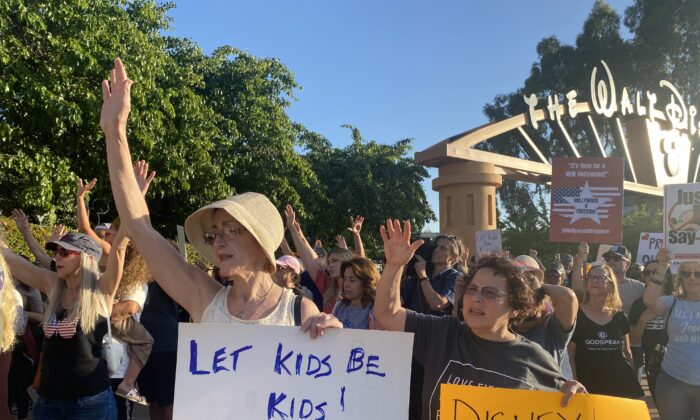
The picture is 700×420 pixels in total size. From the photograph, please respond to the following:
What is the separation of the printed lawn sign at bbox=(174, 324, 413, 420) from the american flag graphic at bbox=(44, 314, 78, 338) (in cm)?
138

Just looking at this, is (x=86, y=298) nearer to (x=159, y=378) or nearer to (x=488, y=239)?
(x=159, y=378)

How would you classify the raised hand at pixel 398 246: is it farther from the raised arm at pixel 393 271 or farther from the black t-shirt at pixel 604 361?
the black t-shirt at pixel 604 361

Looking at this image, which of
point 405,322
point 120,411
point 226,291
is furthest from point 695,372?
point 120,411

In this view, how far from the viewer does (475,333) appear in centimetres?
260

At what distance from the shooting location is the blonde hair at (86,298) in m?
3.24

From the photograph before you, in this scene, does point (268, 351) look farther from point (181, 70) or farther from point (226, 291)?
point (181, 70)

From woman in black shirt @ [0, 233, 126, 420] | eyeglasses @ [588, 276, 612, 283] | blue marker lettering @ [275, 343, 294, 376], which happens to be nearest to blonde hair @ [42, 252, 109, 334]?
woman in black shirt @ [0, 233, 126, 420]

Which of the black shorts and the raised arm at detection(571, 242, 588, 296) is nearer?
the black shorts

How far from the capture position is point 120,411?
489 cm

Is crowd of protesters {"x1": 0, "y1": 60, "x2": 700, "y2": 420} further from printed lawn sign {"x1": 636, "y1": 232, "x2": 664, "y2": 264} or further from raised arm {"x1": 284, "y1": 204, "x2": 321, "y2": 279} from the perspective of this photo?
printed lawn sign {"x1": 636, "y1": 232, "x2": 664, "y2": 264}

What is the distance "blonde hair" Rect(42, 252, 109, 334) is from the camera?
324 centimetres

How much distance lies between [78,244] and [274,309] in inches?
62.9

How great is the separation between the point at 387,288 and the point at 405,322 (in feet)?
0.59

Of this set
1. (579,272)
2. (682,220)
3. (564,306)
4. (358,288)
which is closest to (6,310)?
(358,288)
